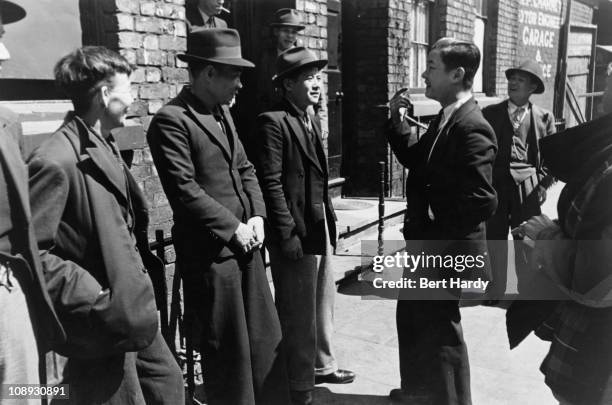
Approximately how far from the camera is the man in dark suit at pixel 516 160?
555cm

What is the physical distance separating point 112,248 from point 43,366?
55 centimetres

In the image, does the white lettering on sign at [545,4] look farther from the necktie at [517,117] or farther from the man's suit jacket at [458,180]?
the man's suit jacket at [458,180]

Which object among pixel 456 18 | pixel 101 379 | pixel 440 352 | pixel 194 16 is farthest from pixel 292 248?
pixel 456 18

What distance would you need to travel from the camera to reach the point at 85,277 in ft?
7.44

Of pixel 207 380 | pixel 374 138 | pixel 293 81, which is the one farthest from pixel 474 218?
pixel 374 138

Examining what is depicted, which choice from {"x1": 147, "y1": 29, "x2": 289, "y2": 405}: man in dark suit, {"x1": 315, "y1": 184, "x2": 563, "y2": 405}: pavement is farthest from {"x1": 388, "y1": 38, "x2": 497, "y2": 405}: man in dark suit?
{"x1": 147, "y1": 29, "x2": 289, "y2": 405}: man in dark suit

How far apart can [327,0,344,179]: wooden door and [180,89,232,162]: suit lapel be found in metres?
4.39

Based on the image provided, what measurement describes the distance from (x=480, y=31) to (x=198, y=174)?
359 inches

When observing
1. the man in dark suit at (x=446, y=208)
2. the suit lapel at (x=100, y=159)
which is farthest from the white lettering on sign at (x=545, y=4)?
the suit lapel at (x=100, y=159)

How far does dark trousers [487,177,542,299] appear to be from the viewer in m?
5.56

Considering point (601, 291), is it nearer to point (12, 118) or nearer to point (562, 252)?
point (562, 252)

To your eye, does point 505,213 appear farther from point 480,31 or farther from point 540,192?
point 480,31

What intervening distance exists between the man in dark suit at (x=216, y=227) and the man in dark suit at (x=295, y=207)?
291 millimetres

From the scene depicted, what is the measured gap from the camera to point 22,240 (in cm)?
211
